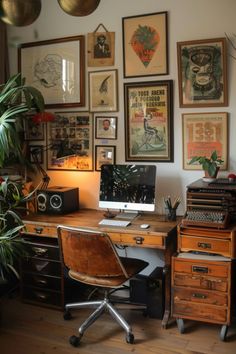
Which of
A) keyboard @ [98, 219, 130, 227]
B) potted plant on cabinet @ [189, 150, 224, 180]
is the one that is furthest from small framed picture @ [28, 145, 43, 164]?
potted plant on cabinet @ [189, 150, 224, 180]

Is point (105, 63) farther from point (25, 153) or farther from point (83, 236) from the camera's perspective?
point (83, 236)

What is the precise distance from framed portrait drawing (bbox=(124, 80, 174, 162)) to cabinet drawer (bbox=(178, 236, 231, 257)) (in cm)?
76

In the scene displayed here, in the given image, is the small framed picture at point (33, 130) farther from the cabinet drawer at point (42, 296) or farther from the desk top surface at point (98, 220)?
the cabinet drawer at point (42, 296)

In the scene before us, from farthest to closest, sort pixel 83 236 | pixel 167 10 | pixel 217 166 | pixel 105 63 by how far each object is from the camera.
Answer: pixel 105 63 < pixel 167 10 < pixel 217 166 < pixel 83 236

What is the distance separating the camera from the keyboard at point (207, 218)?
8.83ft

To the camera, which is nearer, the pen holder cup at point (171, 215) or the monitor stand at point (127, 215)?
the pen holder cup at point (171, 215)

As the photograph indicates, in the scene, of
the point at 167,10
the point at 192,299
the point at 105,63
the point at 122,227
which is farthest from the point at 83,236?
the point at 167,10

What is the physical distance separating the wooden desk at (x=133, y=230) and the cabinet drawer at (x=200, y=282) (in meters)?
0.13

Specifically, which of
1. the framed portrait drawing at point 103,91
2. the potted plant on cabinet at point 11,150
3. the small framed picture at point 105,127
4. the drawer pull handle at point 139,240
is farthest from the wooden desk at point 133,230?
the framed portrait drawing at point 103,91

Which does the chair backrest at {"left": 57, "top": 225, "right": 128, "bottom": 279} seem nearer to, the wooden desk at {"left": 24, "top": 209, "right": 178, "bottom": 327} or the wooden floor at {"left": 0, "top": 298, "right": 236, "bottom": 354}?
the wooden desk at {"left": 24, "top": 209, "right": 178, "bottom": 327}

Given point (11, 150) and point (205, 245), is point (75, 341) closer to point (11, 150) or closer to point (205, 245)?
point (205, 245)

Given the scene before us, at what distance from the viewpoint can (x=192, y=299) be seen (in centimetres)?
276

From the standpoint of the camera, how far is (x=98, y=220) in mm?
3168

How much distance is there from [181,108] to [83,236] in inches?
52.6
